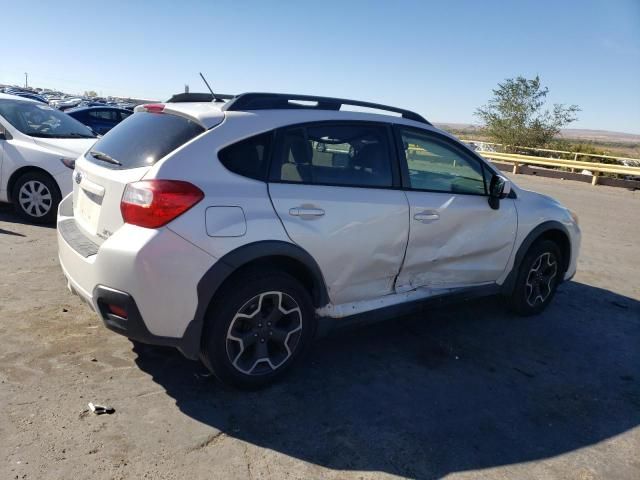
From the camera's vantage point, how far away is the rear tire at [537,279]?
501 centimetres

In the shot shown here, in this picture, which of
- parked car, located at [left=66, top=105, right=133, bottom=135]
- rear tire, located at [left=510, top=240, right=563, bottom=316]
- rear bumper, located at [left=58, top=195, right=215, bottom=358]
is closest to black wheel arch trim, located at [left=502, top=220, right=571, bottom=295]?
rear tire, located at [left=510, top=240, right=563, bottom=316]

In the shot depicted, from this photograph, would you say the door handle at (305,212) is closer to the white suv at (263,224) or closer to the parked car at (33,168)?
the white suv at (263,224)

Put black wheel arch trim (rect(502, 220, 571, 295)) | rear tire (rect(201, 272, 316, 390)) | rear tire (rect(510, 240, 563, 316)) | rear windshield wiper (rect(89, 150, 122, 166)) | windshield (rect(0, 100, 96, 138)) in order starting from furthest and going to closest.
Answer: windshield (rect(0, 100, 96, 138)) < rear tire (rect(510, 240, 563, 316)) < black wheel arch trim (rect(502, 220, 571, 295)) < rear windshield wiper (rect(89, 150, 122, 166)) < rear tire (rect(201, 272, 316, 390))

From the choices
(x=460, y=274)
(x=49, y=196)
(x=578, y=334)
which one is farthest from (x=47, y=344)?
(x=578, y=334)

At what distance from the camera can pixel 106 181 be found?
3293 millimetres

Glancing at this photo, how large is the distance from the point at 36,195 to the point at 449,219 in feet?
18.0

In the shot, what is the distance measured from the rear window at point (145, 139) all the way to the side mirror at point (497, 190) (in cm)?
251

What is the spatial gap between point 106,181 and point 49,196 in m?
4.38

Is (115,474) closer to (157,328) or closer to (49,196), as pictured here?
(157,328)

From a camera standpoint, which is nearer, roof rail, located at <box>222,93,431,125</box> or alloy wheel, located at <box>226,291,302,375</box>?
alloy wheel, located at <box>226,291,302,375</box>

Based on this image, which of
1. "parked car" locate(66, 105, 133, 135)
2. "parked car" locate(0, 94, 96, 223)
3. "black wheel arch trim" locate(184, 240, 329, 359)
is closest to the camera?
"black wheel arch trim" locate(184, 240, 329, 359)

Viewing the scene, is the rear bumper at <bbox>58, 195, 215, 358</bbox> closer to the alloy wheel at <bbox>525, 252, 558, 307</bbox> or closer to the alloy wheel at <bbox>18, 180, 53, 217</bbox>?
the alloy wheel at <bbox>525, 252, 558, 307</bbox>

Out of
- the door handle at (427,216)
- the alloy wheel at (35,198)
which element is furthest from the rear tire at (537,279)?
the alloy wheel at (35,198)

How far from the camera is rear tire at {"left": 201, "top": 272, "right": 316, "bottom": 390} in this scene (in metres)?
3.18
